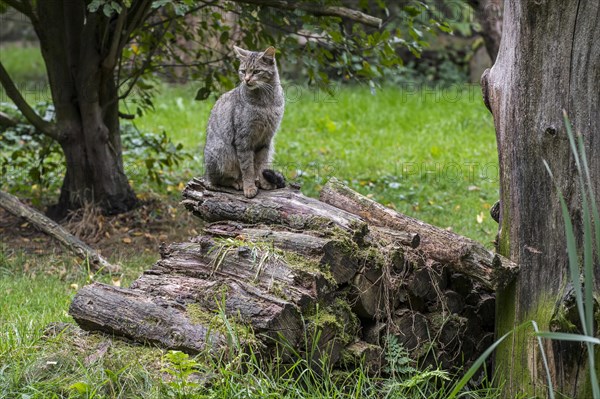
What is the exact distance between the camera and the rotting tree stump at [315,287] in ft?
12.2

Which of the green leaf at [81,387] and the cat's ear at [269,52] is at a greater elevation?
the cat's ear at [269,52]

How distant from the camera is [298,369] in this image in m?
3.68

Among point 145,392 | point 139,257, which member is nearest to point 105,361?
point 145,392

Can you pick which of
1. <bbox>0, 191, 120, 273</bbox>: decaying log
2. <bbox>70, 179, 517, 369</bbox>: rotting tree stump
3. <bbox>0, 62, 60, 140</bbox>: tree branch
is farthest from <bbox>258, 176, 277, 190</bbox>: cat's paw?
<bbox>0, 62, 60, 140</bbox>: tree branch

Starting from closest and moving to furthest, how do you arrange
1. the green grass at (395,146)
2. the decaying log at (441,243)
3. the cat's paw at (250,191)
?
the decaying log at (441,243)
the cat's paw at (250,191)
the green grass at (395,146)

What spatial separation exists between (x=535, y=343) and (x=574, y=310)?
26cm

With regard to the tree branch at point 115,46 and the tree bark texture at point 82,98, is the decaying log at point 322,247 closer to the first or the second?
the tree branch at point 115,46

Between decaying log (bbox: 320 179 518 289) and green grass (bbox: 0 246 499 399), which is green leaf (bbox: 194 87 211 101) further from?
green grass (bbox: 0 246 499 399)

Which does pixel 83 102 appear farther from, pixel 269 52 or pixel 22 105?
pixel 269 52

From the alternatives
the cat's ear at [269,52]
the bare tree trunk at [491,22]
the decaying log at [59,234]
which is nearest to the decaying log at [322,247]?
the cat's ear at [269,52]

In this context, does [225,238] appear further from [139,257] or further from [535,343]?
[139,257]

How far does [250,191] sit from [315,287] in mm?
1252

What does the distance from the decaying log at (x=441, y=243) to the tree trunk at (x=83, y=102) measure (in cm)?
328

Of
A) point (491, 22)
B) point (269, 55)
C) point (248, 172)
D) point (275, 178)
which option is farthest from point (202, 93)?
point (491, 22)
